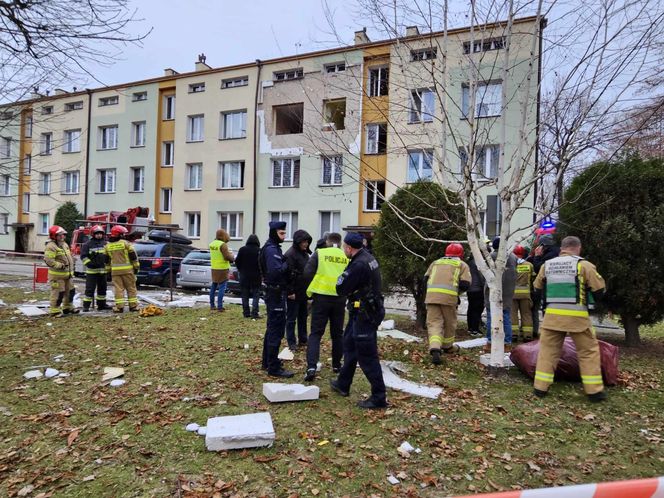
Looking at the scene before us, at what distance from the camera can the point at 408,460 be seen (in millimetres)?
3826

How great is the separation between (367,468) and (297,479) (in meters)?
0.57

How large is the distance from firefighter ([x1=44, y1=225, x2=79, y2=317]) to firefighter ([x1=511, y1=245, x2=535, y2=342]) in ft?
28.5

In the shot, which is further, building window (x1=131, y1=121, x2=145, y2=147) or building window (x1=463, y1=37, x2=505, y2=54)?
building window (x1=131, y1=121, x2=145, y2=147)

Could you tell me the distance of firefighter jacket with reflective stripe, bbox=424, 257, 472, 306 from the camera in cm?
680

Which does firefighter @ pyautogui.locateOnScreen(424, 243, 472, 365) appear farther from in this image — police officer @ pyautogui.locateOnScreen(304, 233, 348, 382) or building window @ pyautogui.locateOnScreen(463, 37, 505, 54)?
building window @ pyautogui.locateOnScreen(463, 37, 505, 54)

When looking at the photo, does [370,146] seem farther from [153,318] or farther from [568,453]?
[568,453]

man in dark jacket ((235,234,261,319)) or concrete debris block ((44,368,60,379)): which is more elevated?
man in dark jacket ((235,234,261,319))

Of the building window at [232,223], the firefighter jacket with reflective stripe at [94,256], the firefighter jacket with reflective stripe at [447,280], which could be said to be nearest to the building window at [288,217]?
the building window at [232,223]

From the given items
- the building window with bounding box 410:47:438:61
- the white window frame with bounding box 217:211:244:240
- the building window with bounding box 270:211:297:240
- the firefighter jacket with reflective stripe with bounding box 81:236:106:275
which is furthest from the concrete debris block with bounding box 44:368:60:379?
the white window frame with bounding box 217:211:244:240

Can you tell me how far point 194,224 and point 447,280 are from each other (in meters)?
23.3

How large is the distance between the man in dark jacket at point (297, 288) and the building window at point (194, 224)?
841 inches

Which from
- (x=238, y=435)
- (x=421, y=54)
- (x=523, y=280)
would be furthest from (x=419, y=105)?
(x=238, y=435)

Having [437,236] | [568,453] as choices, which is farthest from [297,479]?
[437,236]

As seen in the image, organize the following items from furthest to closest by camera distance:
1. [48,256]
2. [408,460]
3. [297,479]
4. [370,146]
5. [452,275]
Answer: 1. [370,146]
2. [48,256]
3. [452,275]
4. [408,460]
5. [297,479]
